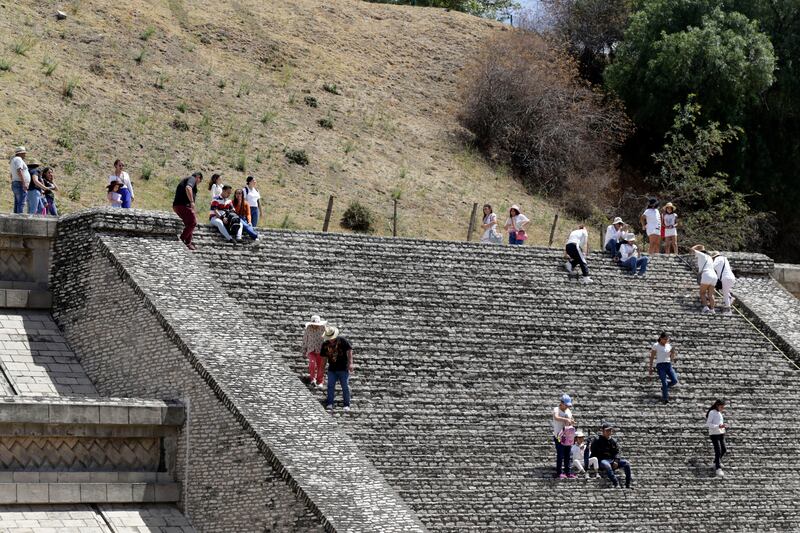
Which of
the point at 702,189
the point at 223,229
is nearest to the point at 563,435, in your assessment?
the point at 223,229

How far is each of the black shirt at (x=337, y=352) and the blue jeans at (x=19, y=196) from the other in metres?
7.12

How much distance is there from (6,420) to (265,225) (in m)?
18.9

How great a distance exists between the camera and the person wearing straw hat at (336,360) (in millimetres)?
20938

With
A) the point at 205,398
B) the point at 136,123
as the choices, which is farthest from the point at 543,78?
the point at 205,398

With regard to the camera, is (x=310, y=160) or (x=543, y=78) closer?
(x=310, y=160)

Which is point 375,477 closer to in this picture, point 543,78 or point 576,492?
point 576,492

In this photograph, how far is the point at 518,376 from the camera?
77.8 feet

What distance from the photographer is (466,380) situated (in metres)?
23.2

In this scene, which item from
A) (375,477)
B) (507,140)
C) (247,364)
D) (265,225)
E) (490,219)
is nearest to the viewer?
(375,477)

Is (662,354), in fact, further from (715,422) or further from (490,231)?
(490,231)

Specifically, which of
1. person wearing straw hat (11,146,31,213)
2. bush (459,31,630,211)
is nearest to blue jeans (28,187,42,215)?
person wearing straw hat (11,146,31,213)

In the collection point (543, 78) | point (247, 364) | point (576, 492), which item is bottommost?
point (576, 492)

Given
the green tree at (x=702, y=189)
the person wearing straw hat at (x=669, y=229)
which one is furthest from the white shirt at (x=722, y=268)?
the green tree at (x=702, y=189)

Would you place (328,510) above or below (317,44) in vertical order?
below
